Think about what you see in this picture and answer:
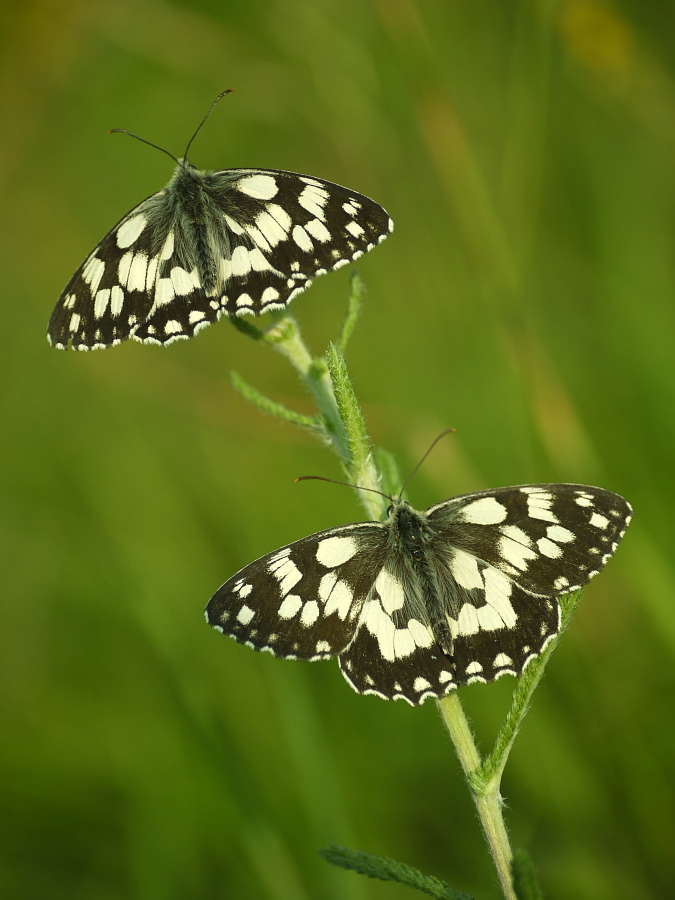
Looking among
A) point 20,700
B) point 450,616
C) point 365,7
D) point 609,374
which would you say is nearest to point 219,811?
point 20,700

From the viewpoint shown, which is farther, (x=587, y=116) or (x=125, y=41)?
(x=587, y=116)

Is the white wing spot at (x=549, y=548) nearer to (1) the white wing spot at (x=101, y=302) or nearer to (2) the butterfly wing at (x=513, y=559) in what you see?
(2) the butterfly wing at (x=513, y=559)

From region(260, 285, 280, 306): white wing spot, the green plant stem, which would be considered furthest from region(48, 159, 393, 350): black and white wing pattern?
the green plant stem

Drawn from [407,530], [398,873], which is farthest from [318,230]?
[398,873]

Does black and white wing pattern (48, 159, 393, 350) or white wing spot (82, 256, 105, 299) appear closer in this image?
black and white wing pattern (48, 159, 393, 350)

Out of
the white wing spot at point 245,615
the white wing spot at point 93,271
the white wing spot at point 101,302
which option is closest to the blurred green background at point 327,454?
the white wing spot at point 245,615

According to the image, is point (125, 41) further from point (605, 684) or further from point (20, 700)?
point (605, 684)

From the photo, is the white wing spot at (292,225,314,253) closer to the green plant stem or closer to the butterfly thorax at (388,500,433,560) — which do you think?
the butterfly thorax at (388,500,433,560)
